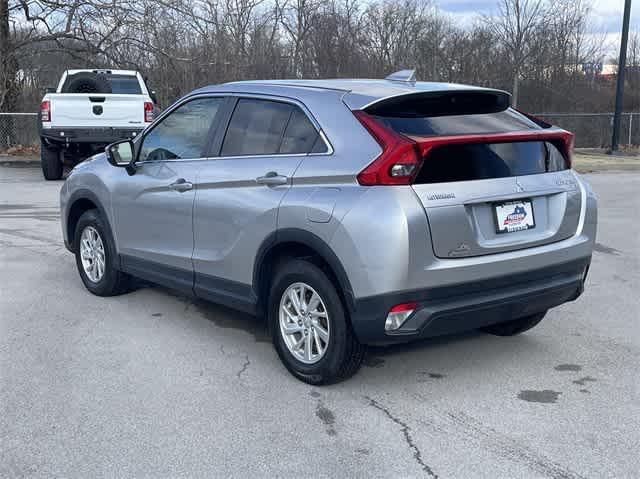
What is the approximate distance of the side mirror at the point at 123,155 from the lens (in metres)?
6.15

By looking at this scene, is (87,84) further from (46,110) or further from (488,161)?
(488,161)

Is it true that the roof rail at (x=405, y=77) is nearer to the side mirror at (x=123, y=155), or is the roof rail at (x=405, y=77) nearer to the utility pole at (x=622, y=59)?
the side mirror at (x=123, y=155)

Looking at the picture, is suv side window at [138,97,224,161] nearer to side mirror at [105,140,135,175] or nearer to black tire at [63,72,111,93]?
side mirror at [105,140,135,175]

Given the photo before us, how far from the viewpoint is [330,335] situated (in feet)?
14.7

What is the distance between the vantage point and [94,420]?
13.8 feet

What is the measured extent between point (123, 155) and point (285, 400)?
105 inches

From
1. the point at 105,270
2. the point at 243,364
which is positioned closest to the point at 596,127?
the point at 105,270

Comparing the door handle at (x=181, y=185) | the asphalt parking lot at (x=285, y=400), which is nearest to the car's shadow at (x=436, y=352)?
the asphalt parking lot at (x=285, y=400)

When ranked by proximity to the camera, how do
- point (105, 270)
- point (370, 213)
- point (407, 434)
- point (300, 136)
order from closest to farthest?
point (407, 434), point (370, 213), point (300, 136), point (105, 270)

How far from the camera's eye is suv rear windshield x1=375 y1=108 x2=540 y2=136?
14.3 feet

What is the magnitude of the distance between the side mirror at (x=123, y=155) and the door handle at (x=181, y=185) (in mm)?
689

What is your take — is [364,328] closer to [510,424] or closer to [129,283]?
[510,424]

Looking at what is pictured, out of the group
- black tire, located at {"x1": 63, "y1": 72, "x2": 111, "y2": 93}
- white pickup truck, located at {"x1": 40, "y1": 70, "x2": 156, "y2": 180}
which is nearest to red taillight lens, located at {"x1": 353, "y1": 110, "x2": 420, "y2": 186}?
white pickup truck, located at {"x1": 40, "y1": 70, "x2": 156, "y2": 180}

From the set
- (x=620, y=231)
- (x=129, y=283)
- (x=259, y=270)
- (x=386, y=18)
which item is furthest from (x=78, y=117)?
(x=386, y=18)
